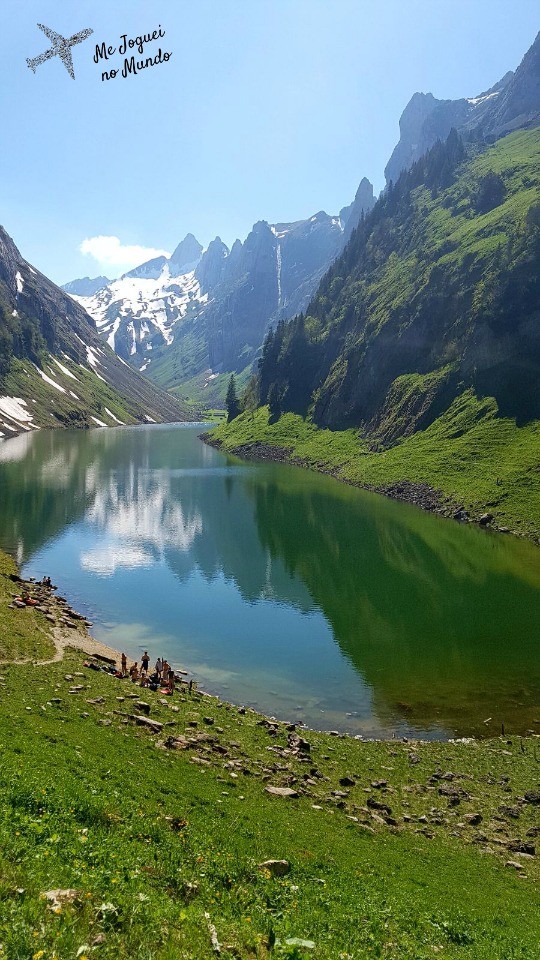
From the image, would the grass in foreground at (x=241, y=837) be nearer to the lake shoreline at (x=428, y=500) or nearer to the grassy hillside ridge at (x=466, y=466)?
the lake shoreline at (x=428, y=500)

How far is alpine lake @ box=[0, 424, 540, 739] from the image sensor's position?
41.2 metres

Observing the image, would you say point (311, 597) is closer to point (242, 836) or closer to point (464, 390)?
point (242, 836)

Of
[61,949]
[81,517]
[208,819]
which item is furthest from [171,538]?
[61,949]

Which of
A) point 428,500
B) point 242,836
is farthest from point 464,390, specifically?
point 242,836

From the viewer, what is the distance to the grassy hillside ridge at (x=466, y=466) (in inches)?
3991

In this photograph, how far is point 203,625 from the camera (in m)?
54.7

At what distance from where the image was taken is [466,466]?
401 feet

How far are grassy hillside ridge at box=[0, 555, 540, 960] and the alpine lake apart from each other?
7344 millimetres

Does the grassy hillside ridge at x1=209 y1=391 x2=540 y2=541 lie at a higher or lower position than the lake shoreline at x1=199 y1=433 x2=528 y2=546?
higher

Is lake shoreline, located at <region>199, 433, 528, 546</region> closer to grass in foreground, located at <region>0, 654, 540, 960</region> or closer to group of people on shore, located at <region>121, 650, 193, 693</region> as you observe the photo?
grass in foreground, located at <region>0, 654, 540, 960</region>

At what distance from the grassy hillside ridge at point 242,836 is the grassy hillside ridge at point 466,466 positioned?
68652 mm

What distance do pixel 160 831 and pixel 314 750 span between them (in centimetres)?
1527

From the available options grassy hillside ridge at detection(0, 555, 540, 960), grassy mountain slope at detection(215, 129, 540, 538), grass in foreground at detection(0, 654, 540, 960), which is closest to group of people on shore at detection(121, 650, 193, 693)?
grassy hillside ridge at detection(0, 555, 540, 960)

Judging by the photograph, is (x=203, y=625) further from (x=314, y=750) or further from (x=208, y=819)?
(x=208, y=819)
